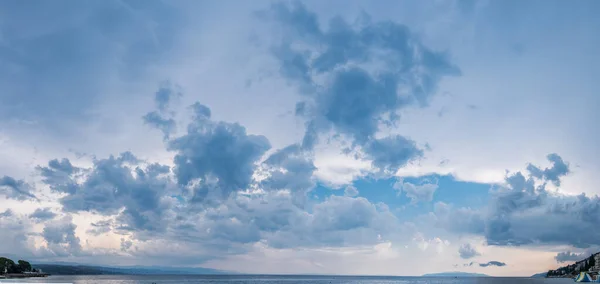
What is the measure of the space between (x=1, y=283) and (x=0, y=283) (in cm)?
20

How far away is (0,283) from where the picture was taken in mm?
48344

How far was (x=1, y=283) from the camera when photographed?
48.5m
